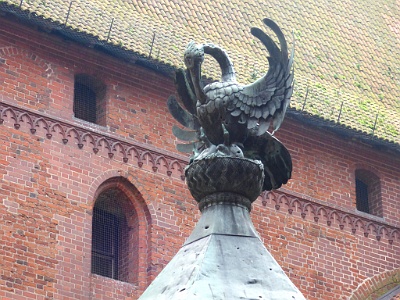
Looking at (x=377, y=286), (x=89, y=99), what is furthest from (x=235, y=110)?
(x=377, y=286)

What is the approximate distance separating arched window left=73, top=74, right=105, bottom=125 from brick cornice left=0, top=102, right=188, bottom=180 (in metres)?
0.32

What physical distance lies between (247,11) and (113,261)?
5143 millimetres

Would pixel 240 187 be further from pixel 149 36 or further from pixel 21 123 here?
pixel 149 36

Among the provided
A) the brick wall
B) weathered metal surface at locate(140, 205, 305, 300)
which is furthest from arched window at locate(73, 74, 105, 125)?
weathered metal surface at locate(140, 205, 305, 300)

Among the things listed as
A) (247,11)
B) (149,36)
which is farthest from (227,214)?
(247,11)

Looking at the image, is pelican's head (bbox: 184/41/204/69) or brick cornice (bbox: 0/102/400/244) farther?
brick cornice (bbox: 0/102/400/244)

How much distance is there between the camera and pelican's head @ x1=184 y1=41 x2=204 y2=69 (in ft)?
12.5

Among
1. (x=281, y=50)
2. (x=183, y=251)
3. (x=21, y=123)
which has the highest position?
(x=21, y=123)

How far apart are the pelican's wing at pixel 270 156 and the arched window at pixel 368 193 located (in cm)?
1584

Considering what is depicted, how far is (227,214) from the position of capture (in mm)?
3547

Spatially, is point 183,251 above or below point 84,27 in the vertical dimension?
below

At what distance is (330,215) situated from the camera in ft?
62.1

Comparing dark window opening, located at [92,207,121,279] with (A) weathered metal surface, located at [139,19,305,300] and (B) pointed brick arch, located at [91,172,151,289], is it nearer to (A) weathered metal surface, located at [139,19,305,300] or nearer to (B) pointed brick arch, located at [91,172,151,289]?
(B) pointed brick arch, located at [91,172,151,289]

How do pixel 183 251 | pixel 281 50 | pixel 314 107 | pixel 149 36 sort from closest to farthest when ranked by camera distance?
pixel 183 251 < pixel 281 50 < pixel 149 36 < pixel 314 107
